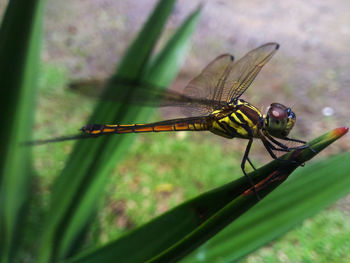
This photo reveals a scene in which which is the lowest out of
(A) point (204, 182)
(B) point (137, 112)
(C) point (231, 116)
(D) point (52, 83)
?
(D) point (52, 83)

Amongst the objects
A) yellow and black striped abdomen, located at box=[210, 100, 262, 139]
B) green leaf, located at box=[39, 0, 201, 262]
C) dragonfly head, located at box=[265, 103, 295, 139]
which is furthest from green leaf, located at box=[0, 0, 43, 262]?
dragonfly head, located at box=[265, 103, 295, 139]

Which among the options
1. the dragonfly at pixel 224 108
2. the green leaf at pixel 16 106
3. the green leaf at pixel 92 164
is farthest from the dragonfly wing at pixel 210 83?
the green leaf at pixel 16 106

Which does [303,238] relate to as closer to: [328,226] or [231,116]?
[328,226]

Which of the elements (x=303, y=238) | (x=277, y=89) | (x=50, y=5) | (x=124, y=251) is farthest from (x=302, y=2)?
(x=124, y=251)

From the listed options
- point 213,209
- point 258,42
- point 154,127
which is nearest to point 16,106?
point 154,127

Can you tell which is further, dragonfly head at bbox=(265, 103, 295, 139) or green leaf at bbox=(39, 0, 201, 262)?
green leaf at bbox=(39, 0, 201, 262)

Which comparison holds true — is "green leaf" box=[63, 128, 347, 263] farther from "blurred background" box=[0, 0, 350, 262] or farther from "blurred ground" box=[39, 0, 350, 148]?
"blurred ground" box=[39, 0, 350, 148]
